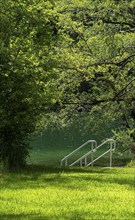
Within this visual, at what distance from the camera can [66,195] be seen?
1100 centimetres

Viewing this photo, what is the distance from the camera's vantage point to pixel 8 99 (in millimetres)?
14938

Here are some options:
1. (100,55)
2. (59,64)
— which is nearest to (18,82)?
(59,64)

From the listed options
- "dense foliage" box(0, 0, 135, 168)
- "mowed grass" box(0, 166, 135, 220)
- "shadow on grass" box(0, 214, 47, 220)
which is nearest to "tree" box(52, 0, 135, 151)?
"dense foliage" box(0, 0, 135, 168)

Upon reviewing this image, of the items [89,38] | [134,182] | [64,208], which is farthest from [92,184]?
[89,38]

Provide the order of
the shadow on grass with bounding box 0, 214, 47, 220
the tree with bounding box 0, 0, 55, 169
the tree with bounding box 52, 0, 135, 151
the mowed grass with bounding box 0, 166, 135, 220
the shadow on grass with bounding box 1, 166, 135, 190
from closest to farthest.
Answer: the shadow on grass with bounding box 0, 214, 47, 220, the mowed grass with bounding box 0, 166, 135, 220, the shadow on grass with bounding box 1, 166, 135, 190, the tree with bounding box 0, 0, 55, 169, the tree with bounding box 52, 0, 135, 151

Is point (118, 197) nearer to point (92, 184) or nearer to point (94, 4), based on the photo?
point (92, 184)

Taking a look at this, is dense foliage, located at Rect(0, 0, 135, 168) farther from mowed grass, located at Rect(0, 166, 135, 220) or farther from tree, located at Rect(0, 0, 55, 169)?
mowed grass, located at Rect(0, 166, 135, 220)

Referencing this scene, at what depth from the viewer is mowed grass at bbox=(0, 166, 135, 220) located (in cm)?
888

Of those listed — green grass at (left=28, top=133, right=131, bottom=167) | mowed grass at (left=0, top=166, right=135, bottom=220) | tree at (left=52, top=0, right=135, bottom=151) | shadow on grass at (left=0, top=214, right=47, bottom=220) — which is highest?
tree at (left=52, top=0, right=135, bottom=151)

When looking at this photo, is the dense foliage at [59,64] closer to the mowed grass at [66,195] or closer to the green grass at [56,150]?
the mowed grass at [66,195]

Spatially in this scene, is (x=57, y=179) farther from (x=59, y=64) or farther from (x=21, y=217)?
(x=59, y=64)

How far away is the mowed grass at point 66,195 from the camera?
29.1ft

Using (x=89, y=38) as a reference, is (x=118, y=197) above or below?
below

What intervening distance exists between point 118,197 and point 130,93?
993 centimetres
